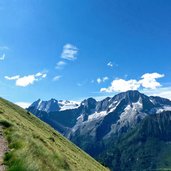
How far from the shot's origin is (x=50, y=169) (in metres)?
21.1

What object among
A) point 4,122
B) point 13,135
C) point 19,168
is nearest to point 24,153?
point 19,168

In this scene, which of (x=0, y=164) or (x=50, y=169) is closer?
(x=0, y=164)

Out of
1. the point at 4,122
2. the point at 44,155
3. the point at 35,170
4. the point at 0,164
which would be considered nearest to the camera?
the point at 35,170

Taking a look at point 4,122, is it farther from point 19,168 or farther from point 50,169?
point 19,168

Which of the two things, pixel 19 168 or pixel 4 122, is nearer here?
pixel 19 168

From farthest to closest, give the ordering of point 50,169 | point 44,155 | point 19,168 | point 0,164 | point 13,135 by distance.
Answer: point 13,135, point 44,155, point 50,169, point 0,164, point 19,168

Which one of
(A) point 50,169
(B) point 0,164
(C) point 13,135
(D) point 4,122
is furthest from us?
(D) point 4,122

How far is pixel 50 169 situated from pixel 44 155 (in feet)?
5.65

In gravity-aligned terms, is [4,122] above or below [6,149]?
above

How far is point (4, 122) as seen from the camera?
3156 centimetres

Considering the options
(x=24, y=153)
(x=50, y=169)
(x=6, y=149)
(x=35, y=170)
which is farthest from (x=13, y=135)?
(x=35, y=170)

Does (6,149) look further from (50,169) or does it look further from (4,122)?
(4,122)

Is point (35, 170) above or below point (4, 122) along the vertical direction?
below

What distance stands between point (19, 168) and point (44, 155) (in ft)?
28.6
